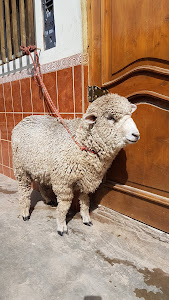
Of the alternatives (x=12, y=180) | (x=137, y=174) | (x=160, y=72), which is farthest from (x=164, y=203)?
(x=12, y=180)

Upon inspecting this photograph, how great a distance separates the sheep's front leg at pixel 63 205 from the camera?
80.6 inches

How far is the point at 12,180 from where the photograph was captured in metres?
3.89

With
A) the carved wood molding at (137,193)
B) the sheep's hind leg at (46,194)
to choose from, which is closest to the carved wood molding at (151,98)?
the carved wood molding at (137,193)

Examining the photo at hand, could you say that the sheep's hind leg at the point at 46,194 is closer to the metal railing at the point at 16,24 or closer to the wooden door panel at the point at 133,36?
the wooden door panel at the point at 133,36

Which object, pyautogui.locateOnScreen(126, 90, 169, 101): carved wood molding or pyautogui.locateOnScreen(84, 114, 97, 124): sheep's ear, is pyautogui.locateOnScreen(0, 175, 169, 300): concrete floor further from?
pyautogui.locateOnScreen(126, 90, 169, 101): carved wood molding

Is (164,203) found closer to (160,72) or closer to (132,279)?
(132,279)

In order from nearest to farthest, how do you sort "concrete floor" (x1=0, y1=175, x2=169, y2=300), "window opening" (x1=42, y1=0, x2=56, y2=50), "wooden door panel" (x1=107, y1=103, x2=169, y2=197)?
1. "concrete floor" (x1=0, y1=175, x2=169, y2=300)
2. "wooden door panel" (x1=107, y1=103, x2=169, y2=197)
3. "window opening" (x1=42, y1=0, x2=56, y2=50)

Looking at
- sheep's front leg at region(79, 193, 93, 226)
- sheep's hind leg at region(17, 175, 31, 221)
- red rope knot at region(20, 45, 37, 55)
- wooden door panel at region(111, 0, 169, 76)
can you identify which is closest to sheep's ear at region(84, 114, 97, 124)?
wooden door panel at region(111, 0, 169, 76)

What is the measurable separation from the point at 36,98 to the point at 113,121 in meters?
1.69

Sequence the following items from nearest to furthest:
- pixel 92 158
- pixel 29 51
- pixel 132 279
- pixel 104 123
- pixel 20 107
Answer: pixel 132 279
pixel 104 123
pixel 92 158
pixel 29 51
pixel 20 107

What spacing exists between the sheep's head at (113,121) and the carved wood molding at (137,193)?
0.70 meters

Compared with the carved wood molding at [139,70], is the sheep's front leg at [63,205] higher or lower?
lower

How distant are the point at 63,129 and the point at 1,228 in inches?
51.2

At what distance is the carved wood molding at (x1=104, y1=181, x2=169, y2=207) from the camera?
197cm
